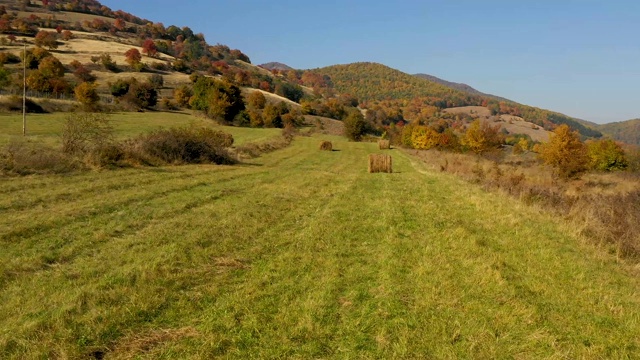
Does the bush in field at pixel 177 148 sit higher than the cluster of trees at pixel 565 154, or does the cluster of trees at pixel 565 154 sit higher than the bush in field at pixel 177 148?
the cluster of trees at pixel 565 154

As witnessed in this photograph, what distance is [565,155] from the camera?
49000 millimetres

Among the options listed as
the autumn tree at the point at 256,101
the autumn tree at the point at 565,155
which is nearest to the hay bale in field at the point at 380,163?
the autumn tree at the point at 565,155

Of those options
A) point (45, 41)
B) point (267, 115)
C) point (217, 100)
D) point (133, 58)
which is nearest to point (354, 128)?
point (267, 115)

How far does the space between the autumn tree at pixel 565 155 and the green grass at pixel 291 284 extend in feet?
141

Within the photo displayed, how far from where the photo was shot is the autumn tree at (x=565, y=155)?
4819cm

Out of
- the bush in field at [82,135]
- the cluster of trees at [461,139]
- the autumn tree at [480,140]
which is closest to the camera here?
the bush in field at [82,135]

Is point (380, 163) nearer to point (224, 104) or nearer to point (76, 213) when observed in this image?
point (76, 213)

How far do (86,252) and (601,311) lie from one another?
348 inches

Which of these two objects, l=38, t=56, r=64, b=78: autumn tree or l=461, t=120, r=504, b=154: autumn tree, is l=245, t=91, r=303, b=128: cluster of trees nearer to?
l=461, t=120, r=504, b=154: autumn tree

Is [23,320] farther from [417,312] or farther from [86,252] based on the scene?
[417,312]

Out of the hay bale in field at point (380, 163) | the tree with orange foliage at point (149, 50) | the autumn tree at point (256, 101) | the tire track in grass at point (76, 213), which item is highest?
the tree with orange foliage at point (149, 50)

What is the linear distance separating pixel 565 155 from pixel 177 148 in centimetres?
4712

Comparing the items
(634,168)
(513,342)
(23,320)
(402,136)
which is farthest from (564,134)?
(23,320)

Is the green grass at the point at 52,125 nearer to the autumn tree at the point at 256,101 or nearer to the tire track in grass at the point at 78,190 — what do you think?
the tire track in grass at the point at 78,190
